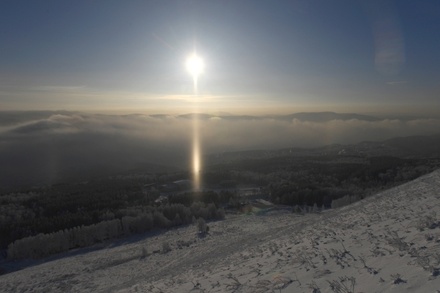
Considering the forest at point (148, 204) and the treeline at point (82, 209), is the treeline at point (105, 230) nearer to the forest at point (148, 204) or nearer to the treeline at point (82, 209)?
the forest at point (148, 204)

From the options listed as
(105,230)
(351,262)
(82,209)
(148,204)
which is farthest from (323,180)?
(351,262)

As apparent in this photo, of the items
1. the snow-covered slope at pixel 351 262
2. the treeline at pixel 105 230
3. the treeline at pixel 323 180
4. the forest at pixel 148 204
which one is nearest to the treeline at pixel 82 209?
the forest at pixel 148 204

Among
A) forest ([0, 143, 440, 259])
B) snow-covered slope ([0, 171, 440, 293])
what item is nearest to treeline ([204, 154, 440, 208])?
forest ([0, 143, 440, 259])

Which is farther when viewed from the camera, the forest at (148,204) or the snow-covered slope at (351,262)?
the forest at (148,204)

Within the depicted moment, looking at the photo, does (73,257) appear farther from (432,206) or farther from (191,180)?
(191,180)

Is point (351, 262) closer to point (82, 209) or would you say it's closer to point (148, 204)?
point (82, 209)

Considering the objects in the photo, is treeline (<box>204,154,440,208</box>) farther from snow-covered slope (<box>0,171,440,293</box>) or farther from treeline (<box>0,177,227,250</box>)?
snow-covered slope (<box>0,171,440,293</box>)

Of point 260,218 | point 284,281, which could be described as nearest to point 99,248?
point 260,218

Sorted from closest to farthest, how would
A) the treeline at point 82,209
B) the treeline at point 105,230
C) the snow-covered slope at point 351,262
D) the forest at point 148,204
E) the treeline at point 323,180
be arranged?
the snow-covered slope at point 351,262 < the treeline at point 105,230 < the forest at point 148,204 < the treeline at point 82,209 < the treeline at point 323,180
